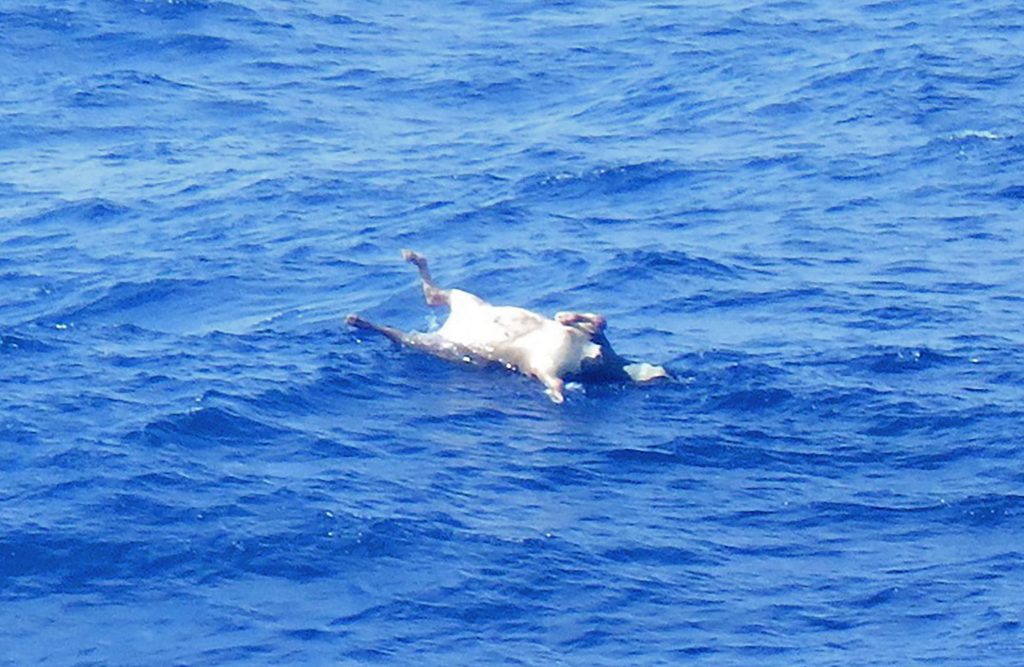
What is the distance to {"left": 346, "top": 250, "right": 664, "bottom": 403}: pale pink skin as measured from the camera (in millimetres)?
24453

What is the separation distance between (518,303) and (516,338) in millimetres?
2929

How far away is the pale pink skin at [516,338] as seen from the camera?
24453 mm

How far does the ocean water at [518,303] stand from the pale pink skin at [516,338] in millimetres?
364

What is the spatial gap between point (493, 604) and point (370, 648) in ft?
4.60

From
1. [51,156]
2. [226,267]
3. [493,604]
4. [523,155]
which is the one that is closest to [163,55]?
[51,156]

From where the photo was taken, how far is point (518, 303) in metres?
28.0

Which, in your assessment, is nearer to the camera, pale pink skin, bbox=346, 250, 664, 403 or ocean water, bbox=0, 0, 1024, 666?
ocean water, bbox=0, 0, 1024, 666

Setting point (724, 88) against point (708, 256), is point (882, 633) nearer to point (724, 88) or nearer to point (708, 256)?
point (708, 256)

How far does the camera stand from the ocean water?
19500 mm

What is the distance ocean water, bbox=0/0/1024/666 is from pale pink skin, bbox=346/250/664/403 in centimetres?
36

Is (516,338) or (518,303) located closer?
(516,338)

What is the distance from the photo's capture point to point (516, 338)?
25062 mm

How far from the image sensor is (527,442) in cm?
2297

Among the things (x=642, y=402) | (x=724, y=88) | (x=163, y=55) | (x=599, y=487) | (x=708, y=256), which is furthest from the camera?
(x=163, y=55)
